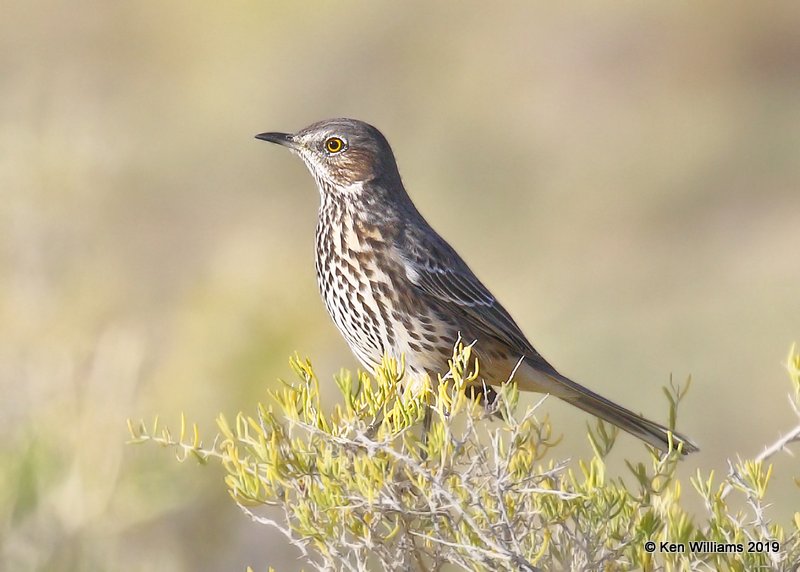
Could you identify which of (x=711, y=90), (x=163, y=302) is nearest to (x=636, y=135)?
(x=711, y=90)

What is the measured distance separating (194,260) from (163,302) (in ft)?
9.17

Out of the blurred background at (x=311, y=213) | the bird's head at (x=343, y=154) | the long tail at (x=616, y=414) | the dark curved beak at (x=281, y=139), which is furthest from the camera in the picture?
the blurred background at (x=311, y=213)

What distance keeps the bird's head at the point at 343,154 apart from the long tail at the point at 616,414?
4.45ft

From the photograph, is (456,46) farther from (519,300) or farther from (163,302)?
(163,302)

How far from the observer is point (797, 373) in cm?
405

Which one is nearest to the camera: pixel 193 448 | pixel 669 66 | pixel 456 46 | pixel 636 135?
pixel 193 448

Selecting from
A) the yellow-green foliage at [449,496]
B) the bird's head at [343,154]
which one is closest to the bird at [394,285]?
the bird's head at [343,154]

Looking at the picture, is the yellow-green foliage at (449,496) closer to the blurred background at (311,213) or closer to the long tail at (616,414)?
the long tail at (616,414)

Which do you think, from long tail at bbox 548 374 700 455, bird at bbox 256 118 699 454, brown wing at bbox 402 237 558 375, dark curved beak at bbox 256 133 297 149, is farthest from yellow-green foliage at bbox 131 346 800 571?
dark curved beak at bbox 256 133 297 149

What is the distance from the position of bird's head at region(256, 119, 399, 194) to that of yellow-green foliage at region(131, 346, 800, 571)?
7.35 ft

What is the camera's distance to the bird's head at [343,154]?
6246 mm

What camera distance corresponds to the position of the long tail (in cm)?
528

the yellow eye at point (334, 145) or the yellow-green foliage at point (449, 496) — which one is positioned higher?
the yellow eye at point (334, 145)

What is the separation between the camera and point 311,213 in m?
19.6
